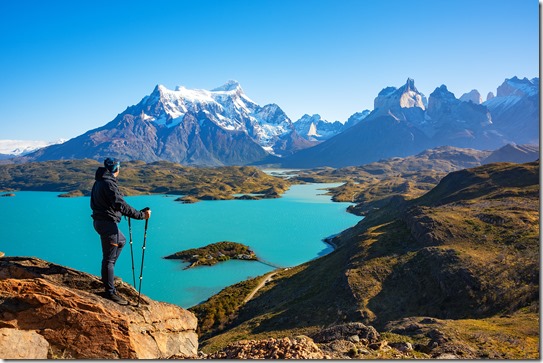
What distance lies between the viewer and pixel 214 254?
10981cm

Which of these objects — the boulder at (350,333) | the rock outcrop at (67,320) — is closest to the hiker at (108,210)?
the rock outcrop at (67,320)

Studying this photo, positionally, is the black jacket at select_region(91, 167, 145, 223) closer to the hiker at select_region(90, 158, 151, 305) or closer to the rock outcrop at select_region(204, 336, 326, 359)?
the hiker at select_region(90, 158, 151, 305)

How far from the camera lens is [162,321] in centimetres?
1427

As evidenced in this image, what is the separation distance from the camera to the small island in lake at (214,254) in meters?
104

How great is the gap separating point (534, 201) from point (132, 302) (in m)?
84.2

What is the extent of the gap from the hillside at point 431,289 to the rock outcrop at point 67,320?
1617cm

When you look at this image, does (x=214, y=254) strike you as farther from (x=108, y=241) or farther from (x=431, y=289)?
(x=108, y=241)

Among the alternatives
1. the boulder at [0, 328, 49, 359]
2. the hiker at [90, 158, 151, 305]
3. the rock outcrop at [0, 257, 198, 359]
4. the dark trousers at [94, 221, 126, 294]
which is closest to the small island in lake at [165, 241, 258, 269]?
the rock outcrop at [0, 257, 198, 359]

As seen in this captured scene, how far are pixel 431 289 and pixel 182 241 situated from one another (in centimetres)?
9743

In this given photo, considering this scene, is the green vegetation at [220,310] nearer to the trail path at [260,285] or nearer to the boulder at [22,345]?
the trail path at [260,285]

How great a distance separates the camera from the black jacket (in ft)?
41.1

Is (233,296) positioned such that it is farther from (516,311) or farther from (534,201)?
(534,201)

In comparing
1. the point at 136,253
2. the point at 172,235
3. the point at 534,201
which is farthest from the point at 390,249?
the point at 172,235

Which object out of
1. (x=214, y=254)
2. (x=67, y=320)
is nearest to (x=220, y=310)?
(x=214, y=254)
